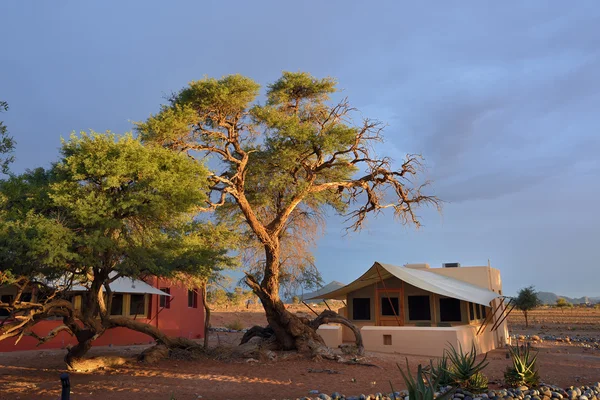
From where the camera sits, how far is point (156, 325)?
22562mm

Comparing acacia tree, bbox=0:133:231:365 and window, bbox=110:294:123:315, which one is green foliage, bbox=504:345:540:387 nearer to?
acacia tree, bbox=0:133:231:365

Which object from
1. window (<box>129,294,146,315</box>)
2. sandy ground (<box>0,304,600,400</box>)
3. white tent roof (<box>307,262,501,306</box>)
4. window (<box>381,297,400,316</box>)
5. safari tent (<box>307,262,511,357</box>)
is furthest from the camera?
window (<box>129,294,146,315</box>)

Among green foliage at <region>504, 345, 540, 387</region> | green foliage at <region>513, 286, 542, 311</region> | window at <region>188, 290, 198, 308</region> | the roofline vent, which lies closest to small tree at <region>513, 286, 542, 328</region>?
green foliage at <region>513, 286, 542, 311</region>

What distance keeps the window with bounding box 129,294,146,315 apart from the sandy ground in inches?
236

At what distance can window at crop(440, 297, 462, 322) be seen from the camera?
19.9m

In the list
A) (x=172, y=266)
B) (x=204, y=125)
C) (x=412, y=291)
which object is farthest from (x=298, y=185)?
(x=412, y=291)

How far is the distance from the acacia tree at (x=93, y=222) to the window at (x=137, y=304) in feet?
30.9

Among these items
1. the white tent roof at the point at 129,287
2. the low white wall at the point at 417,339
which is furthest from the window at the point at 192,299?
the low white wall at the point at 417,339

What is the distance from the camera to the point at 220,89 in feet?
48.6

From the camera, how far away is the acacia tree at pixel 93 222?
365 inches

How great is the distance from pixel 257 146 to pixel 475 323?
41.4ft

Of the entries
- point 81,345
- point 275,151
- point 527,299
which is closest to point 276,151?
point 275,151

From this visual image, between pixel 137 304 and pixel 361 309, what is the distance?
9876mm

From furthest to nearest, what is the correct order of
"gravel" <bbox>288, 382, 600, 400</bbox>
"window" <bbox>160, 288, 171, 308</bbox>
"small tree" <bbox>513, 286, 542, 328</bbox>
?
"small tree" <bbox>513, 286, 542, 328</bbox>
"window" <bbox>160, 288, 171, 308</bbox>
"gravel" <bbox>288, 382, 600, 400</bbox>
